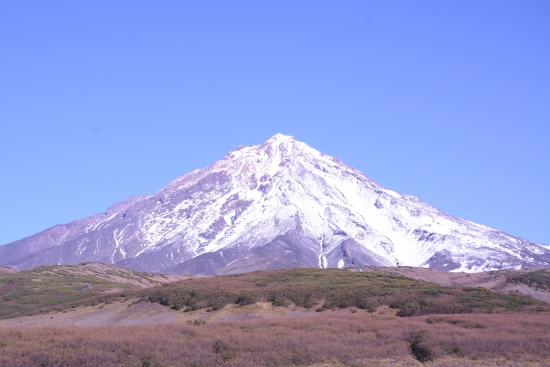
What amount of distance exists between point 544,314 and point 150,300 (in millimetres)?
27648

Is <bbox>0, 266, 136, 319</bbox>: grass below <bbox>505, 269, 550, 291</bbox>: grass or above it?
above

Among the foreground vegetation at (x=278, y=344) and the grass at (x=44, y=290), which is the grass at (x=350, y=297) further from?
the grass at (x=44, y=290)

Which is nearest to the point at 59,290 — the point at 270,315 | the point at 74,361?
the point at 270,315

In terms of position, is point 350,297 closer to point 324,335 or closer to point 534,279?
point 324,335

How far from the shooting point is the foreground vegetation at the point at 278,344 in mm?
24141

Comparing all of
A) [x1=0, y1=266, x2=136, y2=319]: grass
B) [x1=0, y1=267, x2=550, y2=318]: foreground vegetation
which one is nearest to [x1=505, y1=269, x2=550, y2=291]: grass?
[x1=0, y1=267, x2=550, y2=318]: foreground vegetation

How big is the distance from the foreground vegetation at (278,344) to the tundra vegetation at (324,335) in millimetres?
42

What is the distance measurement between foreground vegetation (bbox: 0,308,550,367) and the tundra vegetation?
0.04 meters

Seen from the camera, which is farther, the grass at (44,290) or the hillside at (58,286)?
the hillside at (58,286)

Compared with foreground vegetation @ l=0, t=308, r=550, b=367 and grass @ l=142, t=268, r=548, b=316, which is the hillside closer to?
grass @ l=142, t=268, r=548, b=316

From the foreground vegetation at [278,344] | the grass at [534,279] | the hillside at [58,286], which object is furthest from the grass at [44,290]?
the grass at [534,279]

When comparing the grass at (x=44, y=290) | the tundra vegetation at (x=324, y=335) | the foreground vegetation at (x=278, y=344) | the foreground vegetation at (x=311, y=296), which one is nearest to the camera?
the foreground vegetation at (x=278, y=344)

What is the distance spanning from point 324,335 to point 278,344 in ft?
9.22

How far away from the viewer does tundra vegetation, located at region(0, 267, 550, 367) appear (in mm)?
24500
